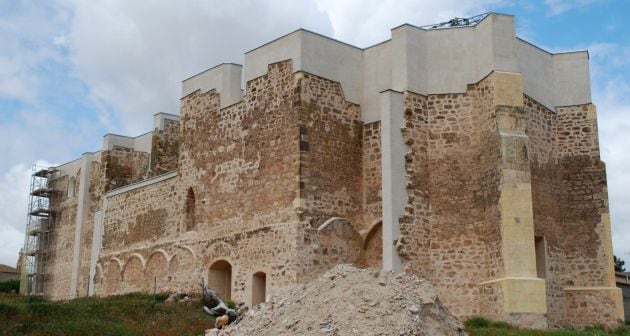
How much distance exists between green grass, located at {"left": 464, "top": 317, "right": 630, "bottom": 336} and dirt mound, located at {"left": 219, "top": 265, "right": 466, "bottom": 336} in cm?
196

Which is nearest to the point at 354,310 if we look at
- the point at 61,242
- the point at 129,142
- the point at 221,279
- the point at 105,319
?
the point at 105,319

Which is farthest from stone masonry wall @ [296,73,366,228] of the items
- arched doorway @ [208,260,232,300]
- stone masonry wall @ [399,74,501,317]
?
arched doorway @ [208,260,232,300]

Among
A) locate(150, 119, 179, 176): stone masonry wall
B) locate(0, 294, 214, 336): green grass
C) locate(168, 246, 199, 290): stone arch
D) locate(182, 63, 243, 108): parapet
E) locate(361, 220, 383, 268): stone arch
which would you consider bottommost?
locate(0, 294, 214, 336): green grass

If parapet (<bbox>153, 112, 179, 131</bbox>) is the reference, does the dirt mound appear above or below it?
below

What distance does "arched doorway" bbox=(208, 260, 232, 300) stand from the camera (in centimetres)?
2095

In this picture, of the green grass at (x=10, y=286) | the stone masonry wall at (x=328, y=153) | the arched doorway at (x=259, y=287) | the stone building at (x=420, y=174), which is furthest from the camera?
the green grass at (x=10, y=286)

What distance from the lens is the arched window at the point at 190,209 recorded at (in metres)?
22.5

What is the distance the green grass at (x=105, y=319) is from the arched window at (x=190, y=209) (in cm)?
381

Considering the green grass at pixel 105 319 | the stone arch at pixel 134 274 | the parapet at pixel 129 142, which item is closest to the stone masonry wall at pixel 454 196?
the green grass at pixel 105 319

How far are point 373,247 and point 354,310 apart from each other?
6750 mm

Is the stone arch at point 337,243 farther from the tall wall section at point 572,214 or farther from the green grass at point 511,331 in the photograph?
the tall wall section at point 572,214

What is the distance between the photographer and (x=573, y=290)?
18.9m

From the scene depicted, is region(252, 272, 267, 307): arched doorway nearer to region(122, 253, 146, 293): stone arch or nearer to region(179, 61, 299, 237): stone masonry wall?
region(179, 61, 299, 237): stone masonry wall

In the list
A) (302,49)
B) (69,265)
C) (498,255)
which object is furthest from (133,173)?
(498,255)
